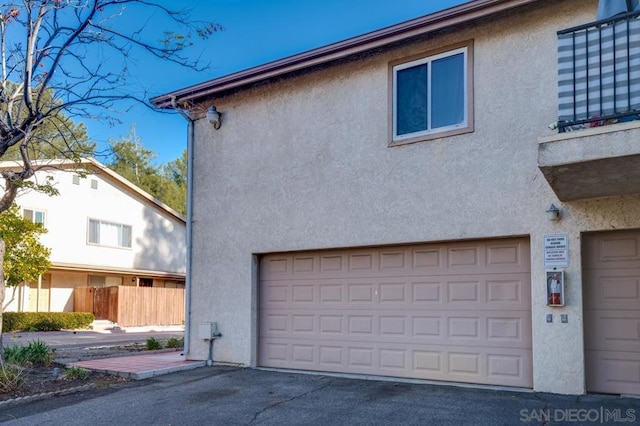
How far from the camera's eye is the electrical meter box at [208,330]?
36.2 feet

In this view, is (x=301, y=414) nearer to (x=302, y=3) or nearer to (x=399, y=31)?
(x=399, y=31)

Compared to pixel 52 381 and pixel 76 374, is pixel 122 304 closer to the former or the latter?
pixel 76 374

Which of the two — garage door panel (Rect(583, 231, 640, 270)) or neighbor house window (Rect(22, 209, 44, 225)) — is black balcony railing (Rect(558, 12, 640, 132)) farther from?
neighbor house window (Rect(22, 209, 44, 225))

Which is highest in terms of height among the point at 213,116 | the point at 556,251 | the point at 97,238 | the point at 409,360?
the point at 213,116

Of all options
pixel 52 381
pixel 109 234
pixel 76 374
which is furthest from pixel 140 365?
pixel 109 234

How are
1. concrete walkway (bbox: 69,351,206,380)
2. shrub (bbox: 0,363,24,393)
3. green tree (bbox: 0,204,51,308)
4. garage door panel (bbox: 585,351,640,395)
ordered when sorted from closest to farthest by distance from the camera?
garage door panel (bbox: 585,351,640,395), shrub (bbox: 0,363,24,393), concrete walkway (bbox: 69,351,206,380), green tree (bbox: 0,204,51,308)

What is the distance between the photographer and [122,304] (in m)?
25.7

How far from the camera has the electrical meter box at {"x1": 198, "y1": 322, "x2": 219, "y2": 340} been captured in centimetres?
1105

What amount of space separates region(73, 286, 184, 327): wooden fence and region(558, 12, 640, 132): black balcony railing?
2309 centimetres

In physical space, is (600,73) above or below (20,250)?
above

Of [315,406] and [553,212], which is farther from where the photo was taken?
[553,212]

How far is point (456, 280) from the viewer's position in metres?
8.77

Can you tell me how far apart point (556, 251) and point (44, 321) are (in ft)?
68.2

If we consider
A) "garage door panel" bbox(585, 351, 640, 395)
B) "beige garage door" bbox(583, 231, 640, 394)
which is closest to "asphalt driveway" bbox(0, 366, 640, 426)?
"garage door panel" bbox(585, 351, 640, 395)
